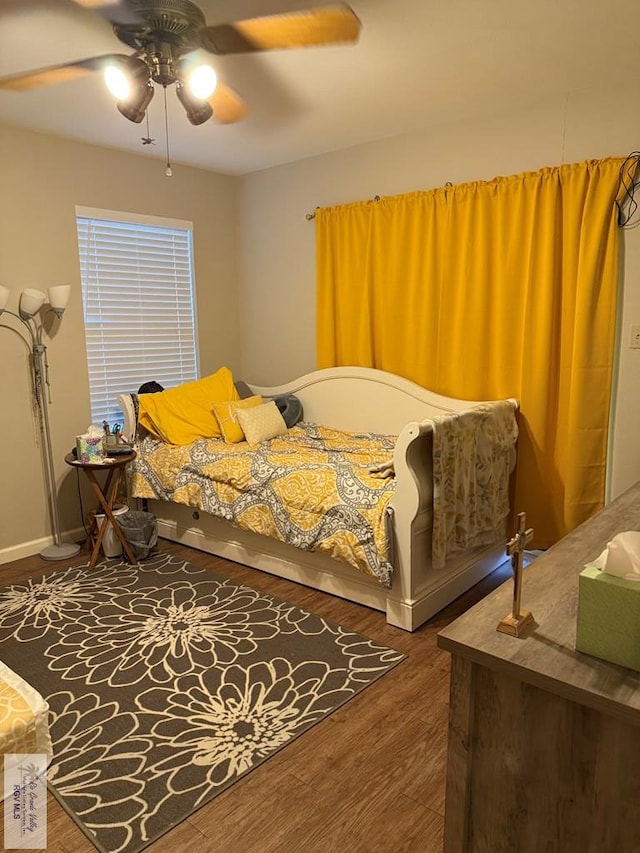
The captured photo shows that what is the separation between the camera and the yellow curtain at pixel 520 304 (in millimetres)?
2961

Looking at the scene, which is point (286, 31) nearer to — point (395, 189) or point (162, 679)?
point (395, 189)

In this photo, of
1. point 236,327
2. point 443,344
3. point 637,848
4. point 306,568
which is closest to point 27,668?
point 306,568

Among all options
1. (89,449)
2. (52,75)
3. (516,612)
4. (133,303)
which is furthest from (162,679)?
(133,303)

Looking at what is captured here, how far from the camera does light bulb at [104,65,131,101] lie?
2.05m

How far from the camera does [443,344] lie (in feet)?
11.6

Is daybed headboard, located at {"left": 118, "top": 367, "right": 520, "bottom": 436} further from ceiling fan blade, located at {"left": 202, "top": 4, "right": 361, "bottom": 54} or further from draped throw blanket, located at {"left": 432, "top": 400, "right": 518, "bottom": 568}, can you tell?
ceiling fan blade, located at {"left": 202, "top": 4, "right": 361, "bottom": 54}

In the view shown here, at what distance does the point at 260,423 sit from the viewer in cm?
377

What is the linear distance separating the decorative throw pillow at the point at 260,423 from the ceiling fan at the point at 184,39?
1.83 metres

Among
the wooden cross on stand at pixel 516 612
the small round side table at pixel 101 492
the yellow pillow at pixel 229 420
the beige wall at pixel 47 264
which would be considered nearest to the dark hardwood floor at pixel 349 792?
the wooden cross on stand at pixel 516 612

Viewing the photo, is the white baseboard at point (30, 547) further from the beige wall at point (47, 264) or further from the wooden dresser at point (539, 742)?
the wooden dresser at point (539, 742)

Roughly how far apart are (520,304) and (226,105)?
1.81m

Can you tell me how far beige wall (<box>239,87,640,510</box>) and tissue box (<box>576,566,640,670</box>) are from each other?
2.28m

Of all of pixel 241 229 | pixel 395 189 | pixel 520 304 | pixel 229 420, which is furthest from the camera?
pixel 241 229

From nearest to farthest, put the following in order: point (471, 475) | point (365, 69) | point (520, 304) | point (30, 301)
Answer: point (365, 69), point (471, 475), point (520, 304), point (30, 301)
